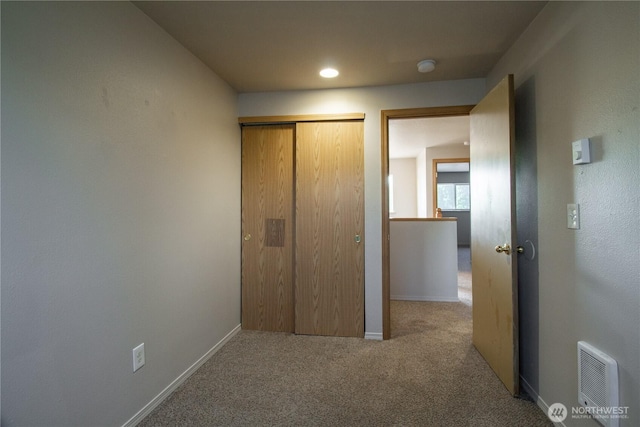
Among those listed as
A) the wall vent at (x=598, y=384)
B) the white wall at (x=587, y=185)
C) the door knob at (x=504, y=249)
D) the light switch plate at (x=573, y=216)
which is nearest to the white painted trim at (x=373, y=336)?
the white wall at (x=587, y=185)

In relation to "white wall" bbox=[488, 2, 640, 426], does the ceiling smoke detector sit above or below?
above

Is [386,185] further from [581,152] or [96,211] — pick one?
[96,211]

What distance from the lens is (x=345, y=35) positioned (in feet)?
6.30

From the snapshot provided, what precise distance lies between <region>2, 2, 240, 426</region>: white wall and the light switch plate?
2.15 metres

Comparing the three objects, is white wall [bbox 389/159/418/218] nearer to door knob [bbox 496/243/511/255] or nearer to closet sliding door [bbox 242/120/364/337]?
closet sliding door [bbox 242/120/364/337]

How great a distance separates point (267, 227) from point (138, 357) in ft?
4.94

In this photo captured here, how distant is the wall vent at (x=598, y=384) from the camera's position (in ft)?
→ 3.88

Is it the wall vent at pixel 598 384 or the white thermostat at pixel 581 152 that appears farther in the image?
the white thermostat at pixel 581 152

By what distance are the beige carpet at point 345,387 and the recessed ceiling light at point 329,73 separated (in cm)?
222

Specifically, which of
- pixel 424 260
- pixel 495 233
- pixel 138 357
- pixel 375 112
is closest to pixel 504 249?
pixel 495 233

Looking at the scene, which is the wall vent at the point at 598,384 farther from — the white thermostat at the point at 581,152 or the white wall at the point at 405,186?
the white wall at the point at 405,186

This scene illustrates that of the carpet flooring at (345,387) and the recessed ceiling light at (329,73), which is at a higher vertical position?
the recessed ceiling light at (329,73)

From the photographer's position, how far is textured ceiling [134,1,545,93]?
1.66 meters

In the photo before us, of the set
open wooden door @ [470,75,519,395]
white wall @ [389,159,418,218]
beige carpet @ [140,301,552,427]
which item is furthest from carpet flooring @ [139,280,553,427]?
white wall @ [389,159,418,218]
